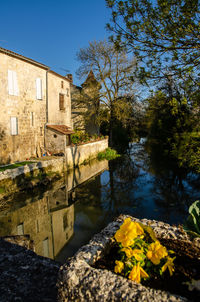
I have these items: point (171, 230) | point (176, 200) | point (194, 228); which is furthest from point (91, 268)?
point (176, 200)

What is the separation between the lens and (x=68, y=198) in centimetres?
1048

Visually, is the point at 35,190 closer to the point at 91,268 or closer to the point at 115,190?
the point at 115,190

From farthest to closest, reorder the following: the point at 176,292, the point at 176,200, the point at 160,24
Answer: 1. the point at 176,200
2. the point at 160,24
3. the point at 176,292

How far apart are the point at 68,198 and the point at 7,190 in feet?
9.66

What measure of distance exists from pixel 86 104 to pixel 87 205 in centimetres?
1839

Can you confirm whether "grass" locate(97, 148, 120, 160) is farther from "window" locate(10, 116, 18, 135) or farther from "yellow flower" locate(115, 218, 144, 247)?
"yellow flower" locate(115, 218, 144, 247)

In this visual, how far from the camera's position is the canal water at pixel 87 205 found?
270 inches

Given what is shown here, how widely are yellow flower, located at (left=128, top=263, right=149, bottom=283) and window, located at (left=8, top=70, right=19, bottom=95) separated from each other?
44.7 ft

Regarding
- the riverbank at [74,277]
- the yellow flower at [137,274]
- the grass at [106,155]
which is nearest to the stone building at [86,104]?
the grass at [106,155]

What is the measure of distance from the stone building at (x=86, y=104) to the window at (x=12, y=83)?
35.2 ft

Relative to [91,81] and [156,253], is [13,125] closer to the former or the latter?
[156,253]

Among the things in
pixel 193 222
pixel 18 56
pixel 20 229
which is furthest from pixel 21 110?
pixel 193 222

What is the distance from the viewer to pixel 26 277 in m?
2.65

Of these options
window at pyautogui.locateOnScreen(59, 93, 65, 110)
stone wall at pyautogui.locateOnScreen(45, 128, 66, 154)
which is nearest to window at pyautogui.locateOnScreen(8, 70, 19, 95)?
stone wall at pyautogui.locateOnScreen(45, 128, 66, 154)
